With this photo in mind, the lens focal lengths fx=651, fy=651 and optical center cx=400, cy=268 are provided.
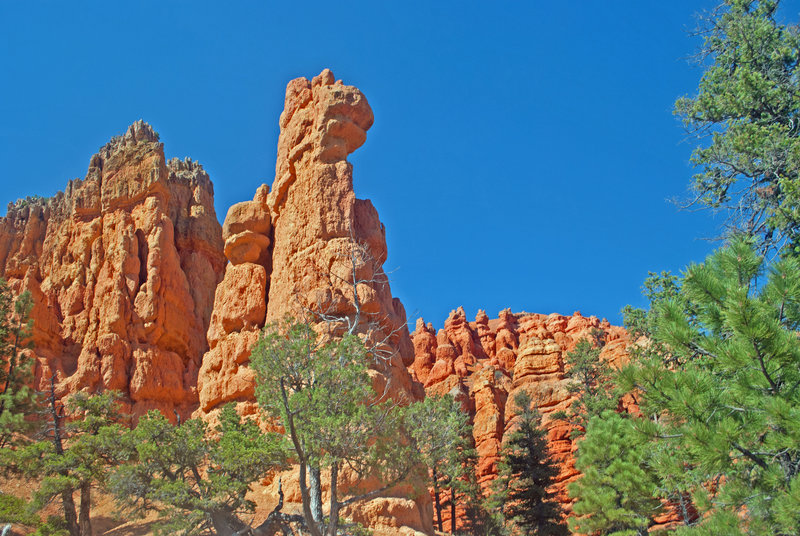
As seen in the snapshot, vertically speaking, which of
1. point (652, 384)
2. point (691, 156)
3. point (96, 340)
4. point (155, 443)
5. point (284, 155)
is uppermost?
point (284, 155)

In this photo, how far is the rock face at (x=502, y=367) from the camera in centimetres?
5025

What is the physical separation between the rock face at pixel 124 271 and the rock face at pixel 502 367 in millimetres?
22412

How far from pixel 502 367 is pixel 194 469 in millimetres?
53344

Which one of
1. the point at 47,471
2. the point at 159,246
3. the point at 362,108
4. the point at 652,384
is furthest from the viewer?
the point at 159,246

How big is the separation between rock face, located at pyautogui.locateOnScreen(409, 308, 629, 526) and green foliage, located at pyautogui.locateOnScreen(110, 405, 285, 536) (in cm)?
2480

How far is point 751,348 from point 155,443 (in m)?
16.2

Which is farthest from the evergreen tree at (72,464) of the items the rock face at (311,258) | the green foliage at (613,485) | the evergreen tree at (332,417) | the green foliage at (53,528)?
the green foliage at (613,485)

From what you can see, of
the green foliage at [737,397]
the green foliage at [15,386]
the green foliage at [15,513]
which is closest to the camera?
the green foliage at [737,397]

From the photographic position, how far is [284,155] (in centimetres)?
3231

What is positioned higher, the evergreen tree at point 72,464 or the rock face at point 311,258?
the rock face at point 311,258

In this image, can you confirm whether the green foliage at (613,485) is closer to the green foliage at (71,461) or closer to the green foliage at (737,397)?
the green foliage at (737,397)

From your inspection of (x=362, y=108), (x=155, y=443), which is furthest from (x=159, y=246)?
(x=155, y=443)

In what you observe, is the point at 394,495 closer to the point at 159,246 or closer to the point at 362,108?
the point at 362,108

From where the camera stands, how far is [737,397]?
9539 millimetres
